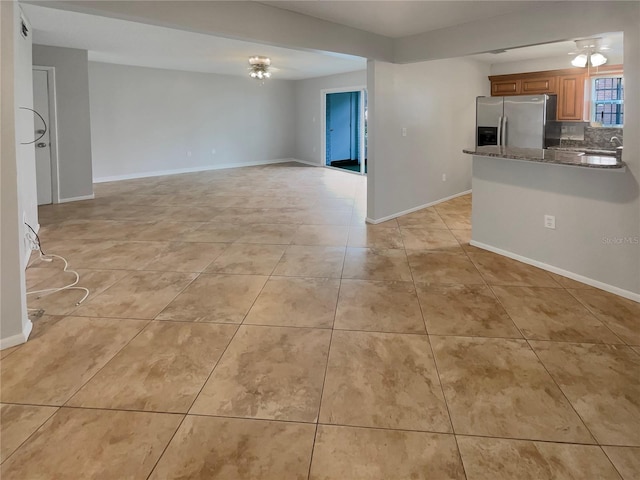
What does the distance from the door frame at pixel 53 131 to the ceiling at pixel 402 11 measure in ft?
14.6

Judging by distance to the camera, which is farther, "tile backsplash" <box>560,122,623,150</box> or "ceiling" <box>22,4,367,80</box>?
"tile backsplash" <box>560,122,623,150</box>

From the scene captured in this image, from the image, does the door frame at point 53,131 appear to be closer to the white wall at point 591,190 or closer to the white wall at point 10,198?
the white wall at point 10,198

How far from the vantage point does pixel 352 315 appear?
118 inches

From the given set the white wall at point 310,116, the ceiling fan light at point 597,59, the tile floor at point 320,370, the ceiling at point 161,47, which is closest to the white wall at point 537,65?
the ceiling fan light at point 597,59

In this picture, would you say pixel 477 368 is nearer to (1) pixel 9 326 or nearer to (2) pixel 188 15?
(1) pixel 9 326

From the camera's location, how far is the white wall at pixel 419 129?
5.53 m

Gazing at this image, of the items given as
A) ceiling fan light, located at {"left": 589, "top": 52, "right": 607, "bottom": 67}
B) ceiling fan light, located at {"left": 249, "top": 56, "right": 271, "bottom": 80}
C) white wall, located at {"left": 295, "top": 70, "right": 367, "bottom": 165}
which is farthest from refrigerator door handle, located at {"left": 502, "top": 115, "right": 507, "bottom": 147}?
white wall, located at {"left": 295, "top": 70, "right": 367, "bottom": 165}

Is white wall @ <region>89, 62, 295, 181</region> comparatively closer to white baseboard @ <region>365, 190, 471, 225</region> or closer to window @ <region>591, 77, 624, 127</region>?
white baseboard @ <region>365, 190, 471, 225</region>

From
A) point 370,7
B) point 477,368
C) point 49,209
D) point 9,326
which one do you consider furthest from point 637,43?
point 49,209

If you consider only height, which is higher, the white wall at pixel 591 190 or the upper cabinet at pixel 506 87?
the upper cabinet at pixel 506 87

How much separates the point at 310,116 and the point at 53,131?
647 centimetres

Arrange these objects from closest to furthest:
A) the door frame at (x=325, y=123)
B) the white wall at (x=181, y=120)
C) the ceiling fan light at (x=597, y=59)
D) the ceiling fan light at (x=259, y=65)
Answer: the ceiling fan light at (x=597, y=59)
the ceiling fan light at (x=259, y=65)
the white wall at (x=181, y=120)
the door frame at (x=325, y=123)

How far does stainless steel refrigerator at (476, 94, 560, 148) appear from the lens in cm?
654

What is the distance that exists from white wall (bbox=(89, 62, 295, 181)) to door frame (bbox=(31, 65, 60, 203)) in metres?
2.17
